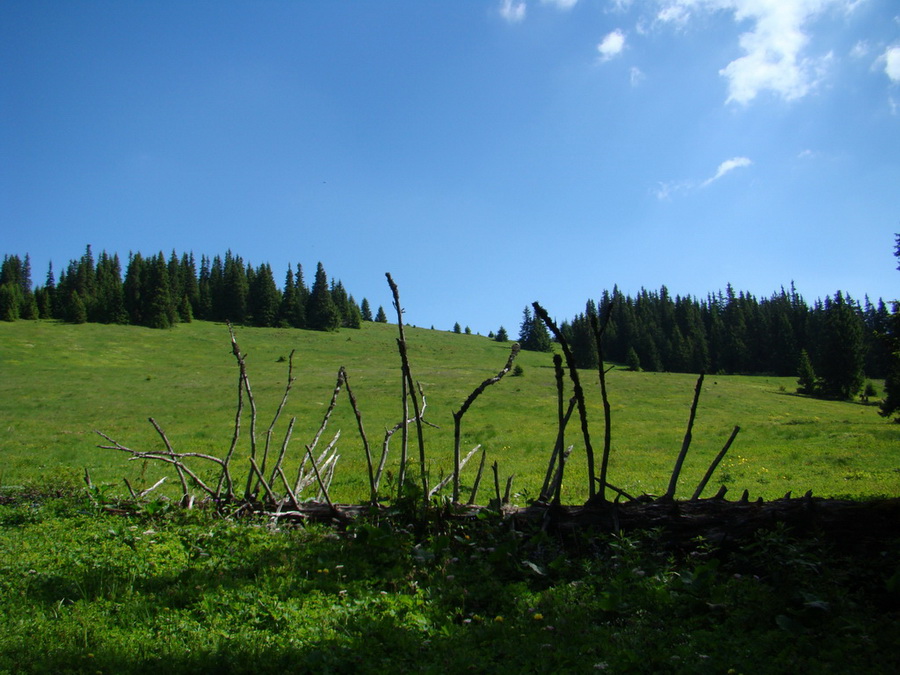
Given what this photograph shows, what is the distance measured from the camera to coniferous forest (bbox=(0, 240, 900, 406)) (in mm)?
82750

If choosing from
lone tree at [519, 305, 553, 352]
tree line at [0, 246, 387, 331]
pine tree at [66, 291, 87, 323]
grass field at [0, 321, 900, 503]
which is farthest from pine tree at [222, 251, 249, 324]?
lone tree at [519, 305, 553, 352]

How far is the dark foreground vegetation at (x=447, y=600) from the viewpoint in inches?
147

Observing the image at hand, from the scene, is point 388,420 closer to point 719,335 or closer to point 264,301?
point 264,301

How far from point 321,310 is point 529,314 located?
5096cm

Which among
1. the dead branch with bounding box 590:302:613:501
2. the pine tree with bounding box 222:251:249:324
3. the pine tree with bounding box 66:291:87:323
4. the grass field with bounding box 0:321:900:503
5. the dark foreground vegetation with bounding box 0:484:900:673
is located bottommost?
the grass field with bounding box 0:321:900:503

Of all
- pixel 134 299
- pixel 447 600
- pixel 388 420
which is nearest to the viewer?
pixel 447 600

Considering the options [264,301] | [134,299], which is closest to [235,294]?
[264,301]

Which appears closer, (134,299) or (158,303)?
(158,303)

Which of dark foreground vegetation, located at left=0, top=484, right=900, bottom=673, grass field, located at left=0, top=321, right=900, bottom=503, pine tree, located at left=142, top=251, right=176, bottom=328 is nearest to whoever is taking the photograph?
dark foreground vegetation, located at left=0, top=484, right=900, bottom=673

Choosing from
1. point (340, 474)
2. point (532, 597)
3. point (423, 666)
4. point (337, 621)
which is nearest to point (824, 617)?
point (532, 597)

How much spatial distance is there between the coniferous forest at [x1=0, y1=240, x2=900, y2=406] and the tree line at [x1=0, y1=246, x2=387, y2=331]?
22 centimetres

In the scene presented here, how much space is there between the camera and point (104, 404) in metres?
34.9

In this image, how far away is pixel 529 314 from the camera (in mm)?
121938

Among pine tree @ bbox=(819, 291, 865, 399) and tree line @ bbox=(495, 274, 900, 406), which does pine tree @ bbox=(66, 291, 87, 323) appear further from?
pine tree @ bbox=(819, 291, 865, 399)
